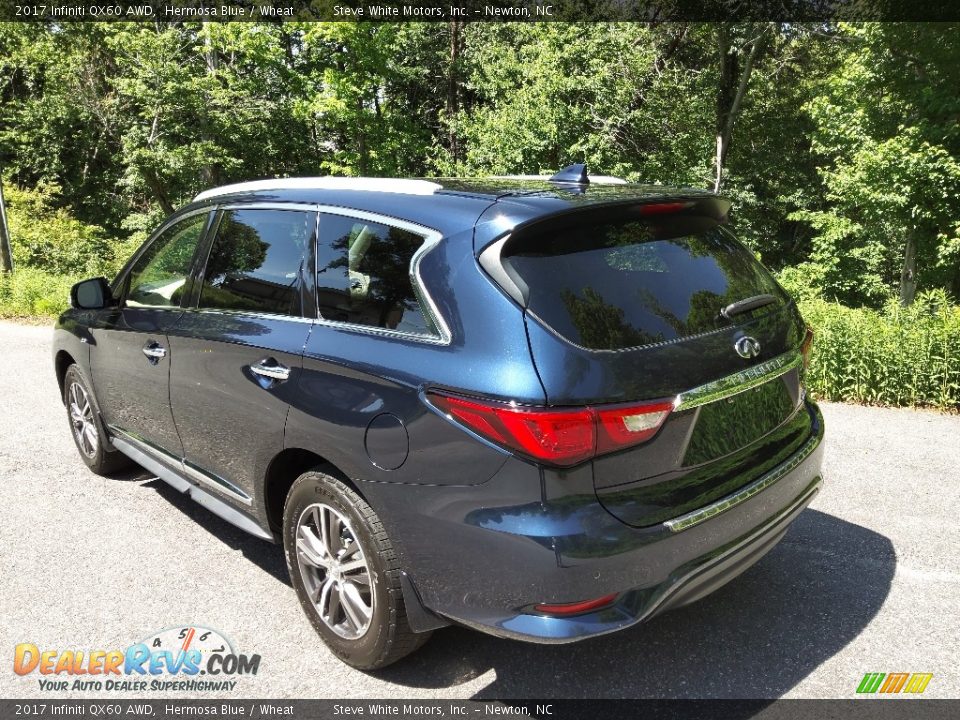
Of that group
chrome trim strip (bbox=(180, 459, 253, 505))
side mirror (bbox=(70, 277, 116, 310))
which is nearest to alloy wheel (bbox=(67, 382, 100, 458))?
side mirror (bbox=(70, 277, 116, 310))

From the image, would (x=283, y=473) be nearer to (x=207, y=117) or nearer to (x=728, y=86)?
(x=207, y=117)

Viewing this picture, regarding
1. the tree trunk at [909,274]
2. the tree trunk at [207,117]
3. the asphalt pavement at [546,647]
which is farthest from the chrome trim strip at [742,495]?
the tree trunk at [207,117]

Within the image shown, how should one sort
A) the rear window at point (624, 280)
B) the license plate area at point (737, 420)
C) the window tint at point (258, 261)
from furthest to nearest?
the window tint at point (258, 261)
the license plate area at point (737, 420)
the rear window at point (624, 280)

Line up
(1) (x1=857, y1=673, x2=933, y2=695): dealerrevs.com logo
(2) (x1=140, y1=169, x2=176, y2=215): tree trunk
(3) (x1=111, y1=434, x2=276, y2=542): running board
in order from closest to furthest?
(1) (x1=857, y1=673, x2=933, y2=695): dealerrevs.com logo < (3) (x1=111, y1=434, x2=276, y2=542): running board < (2) (x1=140, y1=169, x2=176, y2=215): tree trunk

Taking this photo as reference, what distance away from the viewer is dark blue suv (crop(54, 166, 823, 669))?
221 cm

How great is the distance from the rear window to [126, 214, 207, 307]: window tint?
6.94 ft

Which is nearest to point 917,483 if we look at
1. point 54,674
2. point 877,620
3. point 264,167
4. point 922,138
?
point 877,620

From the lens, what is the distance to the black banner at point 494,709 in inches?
101

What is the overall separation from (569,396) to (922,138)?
21432mm

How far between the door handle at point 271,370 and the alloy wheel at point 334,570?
53 centimetres

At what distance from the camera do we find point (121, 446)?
174 inches

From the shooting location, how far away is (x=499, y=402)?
220 cm

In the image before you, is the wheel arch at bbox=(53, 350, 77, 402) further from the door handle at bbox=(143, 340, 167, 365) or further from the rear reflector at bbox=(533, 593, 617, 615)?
the rear reflector at bbox=(533, 593, 617, 615)

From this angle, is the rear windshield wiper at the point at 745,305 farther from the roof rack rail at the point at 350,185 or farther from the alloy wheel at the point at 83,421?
the alloy wheel at the point at 83,421
